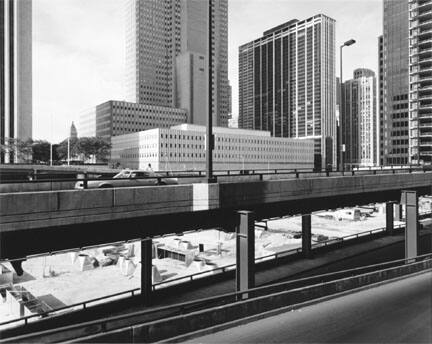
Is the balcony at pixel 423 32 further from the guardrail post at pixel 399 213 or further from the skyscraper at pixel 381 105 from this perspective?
the guardrail post at pixel 399 213

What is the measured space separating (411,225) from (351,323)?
1327 centimetres

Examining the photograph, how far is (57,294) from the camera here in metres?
33.9

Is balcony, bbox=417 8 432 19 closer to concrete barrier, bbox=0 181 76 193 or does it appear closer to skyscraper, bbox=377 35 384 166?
skyscraper, bbox=377 35 384 166

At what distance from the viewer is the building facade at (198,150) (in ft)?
486

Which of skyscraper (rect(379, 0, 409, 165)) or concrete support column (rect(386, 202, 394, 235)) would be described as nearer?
concrete support column (rect(386, 202, 394, 235))

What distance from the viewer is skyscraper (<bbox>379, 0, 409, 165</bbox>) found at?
14151 cm

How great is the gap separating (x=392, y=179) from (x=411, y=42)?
452ft

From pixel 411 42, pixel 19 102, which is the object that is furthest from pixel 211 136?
pixel 19 102

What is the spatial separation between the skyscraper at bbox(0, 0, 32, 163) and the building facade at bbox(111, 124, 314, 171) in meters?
44.5

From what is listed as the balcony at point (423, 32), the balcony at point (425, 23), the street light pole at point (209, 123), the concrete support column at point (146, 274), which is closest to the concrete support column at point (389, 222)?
the concrete support column at point (146, 274)

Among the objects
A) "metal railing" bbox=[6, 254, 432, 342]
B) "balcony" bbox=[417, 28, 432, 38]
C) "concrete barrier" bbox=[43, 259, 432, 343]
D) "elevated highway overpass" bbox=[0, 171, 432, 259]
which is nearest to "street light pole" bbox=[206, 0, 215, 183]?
"elevated highway overpass" bbox=[0, 171, 432, 259]

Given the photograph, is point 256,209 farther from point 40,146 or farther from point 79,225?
point 40,146

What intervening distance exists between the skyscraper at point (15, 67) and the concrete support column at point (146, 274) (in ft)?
527

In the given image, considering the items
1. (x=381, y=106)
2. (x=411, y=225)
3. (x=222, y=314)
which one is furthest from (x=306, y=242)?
(x=381, y=106)
